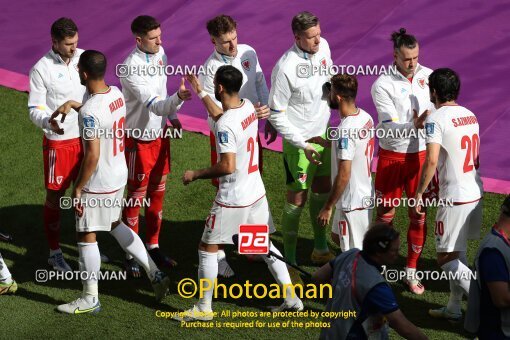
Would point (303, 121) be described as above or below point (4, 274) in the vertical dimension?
above

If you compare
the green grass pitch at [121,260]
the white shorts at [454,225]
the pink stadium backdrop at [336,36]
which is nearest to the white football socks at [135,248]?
the green grass pitch at [121,260]

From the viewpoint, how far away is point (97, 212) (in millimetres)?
7934

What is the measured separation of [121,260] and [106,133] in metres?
1.79

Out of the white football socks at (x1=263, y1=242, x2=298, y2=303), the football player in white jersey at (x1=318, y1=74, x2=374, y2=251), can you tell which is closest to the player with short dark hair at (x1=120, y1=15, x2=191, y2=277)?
the white football socks at (x1=263, y1=242, x2=298, y2=303)

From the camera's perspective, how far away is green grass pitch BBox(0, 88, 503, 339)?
7.78 metres

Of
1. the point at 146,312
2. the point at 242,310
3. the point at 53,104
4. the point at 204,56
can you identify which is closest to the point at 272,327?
the point at 242,310

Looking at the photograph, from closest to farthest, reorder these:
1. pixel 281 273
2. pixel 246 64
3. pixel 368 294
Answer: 1. pixel 368 294
2. pixel 281 273
3. pixel 246 64

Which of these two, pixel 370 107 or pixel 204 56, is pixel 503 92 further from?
pixel 204 56

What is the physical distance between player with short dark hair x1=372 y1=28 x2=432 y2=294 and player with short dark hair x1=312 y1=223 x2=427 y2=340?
2.52 m

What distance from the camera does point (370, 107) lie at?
1146 centimetres

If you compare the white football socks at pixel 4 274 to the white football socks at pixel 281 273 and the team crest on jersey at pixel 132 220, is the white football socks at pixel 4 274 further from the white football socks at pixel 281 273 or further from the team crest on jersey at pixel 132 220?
the white football socks at pixel 281 273

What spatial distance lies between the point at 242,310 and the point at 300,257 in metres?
1.20

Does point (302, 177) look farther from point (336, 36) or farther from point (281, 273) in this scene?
point (336, 36)

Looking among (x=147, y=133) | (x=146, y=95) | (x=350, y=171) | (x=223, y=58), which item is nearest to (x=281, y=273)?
(x=350, y=171)
